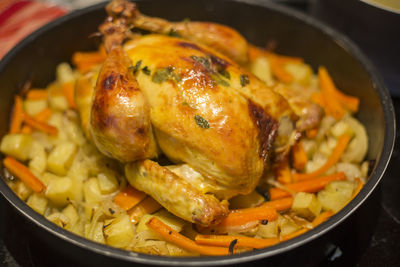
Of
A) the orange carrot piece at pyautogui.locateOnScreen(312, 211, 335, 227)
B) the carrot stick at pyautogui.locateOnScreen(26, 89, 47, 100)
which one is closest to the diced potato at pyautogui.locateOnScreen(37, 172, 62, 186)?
the carrot stick at pyautogui.locateOnScreen(26, 89, 47, 100)

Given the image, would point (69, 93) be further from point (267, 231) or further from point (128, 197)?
point (267, 231)

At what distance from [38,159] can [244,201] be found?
128 centimetres

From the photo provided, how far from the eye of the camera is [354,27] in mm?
3438

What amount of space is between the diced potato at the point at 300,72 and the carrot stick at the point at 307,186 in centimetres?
93

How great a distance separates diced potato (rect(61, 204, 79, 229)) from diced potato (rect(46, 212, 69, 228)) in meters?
0.03

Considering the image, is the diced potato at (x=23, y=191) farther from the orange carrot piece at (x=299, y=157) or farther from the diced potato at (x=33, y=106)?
the orange carrot piece at (x=299, y=157)

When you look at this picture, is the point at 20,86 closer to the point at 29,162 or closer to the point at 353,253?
the point at 29,162

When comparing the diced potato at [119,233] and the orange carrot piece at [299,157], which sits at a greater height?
the orange carrot piece at [299,157]

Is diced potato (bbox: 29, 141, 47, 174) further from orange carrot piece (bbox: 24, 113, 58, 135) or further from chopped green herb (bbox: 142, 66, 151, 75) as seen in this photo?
chopped green herb (bbox: 142, 66, 151, 75)

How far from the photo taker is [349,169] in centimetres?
275

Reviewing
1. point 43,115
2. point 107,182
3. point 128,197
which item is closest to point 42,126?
point 43,115

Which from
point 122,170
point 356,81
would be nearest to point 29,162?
point 122,170

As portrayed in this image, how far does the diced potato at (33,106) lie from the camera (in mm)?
3068

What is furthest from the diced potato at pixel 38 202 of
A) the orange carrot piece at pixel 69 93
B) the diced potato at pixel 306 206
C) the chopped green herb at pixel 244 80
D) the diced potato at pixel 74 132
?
the diced potato at pixel 306 206
